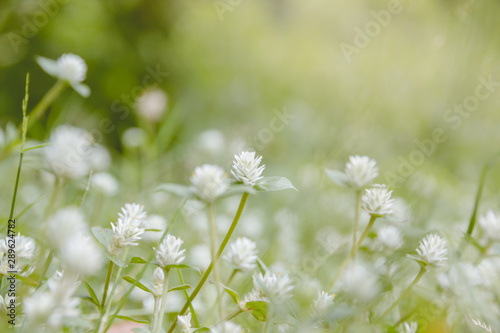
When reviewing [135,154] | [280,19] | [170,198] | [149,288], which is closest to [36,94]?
[135,154]

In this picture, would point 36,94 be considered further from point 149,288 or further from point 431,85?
point 431,85

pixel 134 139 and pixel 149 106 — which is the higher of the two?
pixel 149 106

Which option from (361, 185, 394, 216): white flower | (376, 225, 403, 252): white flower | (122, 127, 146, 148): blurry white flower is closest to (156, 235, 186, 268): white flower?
(361, 185, 394, 216): white flower

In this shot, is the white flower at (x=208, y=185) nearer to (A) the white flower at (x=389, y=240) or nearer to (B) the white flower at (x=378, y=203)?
(B) the white flower at (x=378, y=203)

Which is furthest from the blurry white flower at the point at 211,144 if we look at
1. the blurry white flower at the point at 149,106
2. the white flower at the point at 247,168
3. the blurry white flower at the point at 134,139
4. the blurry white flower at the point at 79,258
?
the blurry white flower at the point at 79,258

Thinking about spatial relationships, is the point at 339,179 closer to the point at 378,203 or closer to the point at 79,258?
the point at 378,203

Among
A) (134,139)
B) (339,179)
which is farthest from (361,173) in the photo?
(134,139)
